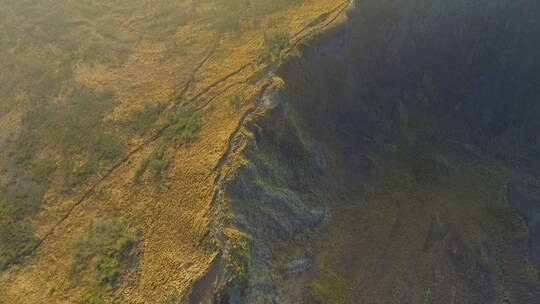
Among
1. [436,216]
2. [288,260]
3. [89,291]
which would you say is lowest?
[436,216]

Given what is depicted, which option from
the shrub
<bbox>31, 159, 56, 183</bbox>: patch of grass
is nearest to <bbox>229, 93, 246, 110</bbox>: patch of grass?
<bbox>31, 159, 56, 183</bbox>: patch of grass

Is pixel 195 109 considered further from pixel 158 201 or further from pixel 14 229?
pixel 14 229

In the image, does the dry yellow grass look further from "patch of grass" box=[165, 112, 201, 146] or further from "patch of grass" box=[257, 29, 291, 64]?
"patch of grass" box=[257, 29, 291, 64]

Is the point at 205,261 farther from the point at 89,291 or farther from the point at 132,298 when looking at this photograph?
the point at 89,291

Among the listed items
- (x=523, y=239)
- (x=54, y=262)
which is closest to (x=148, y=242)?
(x=54, y=262)

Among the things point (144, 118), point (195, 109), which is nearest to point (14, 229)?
point (144, 118)

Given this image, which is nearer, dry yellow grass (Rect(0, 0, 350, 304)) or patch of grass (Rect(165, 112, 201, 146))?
dry yellow grass (Rect(0, 0, 350, 304))
